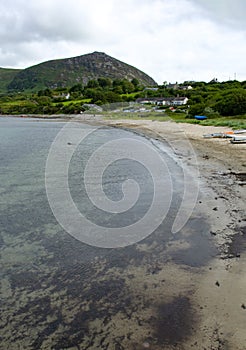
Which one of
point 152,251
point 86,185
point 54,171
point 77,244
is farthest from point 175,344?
point 54,171

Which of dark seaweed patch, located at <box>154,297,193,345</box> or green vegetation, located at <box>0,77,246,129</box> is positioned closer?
dark seaweed patch, located at <box>154,297,193,345</box>

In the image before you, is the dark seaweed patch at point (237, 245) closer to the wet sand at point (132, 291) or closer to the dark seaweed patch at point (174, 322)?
the wet sand at point (132, 291)

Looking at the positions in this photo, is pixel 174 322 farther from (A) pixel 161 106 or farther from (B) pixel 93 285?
(A) pixel 161 106

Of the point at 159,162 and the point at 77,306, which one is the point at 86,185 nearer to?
the point at 159,162

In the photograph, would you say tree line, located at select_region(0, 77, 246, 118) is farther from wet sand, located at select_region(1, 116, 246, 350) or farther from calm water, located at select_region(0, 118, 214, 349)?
wet sand, located at select_region(1, 116, 246, 350)

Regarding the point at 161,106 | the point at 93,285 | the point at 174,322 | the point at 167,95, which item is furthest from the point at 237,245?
the point at 167,95

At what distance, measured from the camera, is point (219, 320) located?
419 cm

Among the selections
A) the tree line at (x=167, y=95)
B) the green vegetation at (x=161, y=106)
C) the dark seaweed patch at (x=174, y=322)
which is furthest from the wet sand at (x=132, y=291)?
the tree line at (x=167, y=95)

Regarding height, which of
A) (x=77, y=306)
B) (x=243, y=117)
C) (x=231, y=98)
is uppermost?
(x=231, y=98)

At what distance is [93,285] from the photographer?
5316mm

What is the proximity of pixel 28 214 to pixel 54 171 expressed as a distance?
708 cm

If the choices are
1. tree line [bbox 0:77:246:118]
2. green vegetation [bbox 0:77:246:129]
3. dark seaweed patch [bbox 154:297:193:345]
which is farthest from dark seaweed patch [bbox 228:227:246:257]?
tree line [bbox 0:77:246:118]

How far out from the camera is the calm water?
161 inches

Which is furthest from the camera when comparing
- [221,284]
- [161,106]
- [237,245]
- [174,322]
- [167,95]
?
[167,95]
